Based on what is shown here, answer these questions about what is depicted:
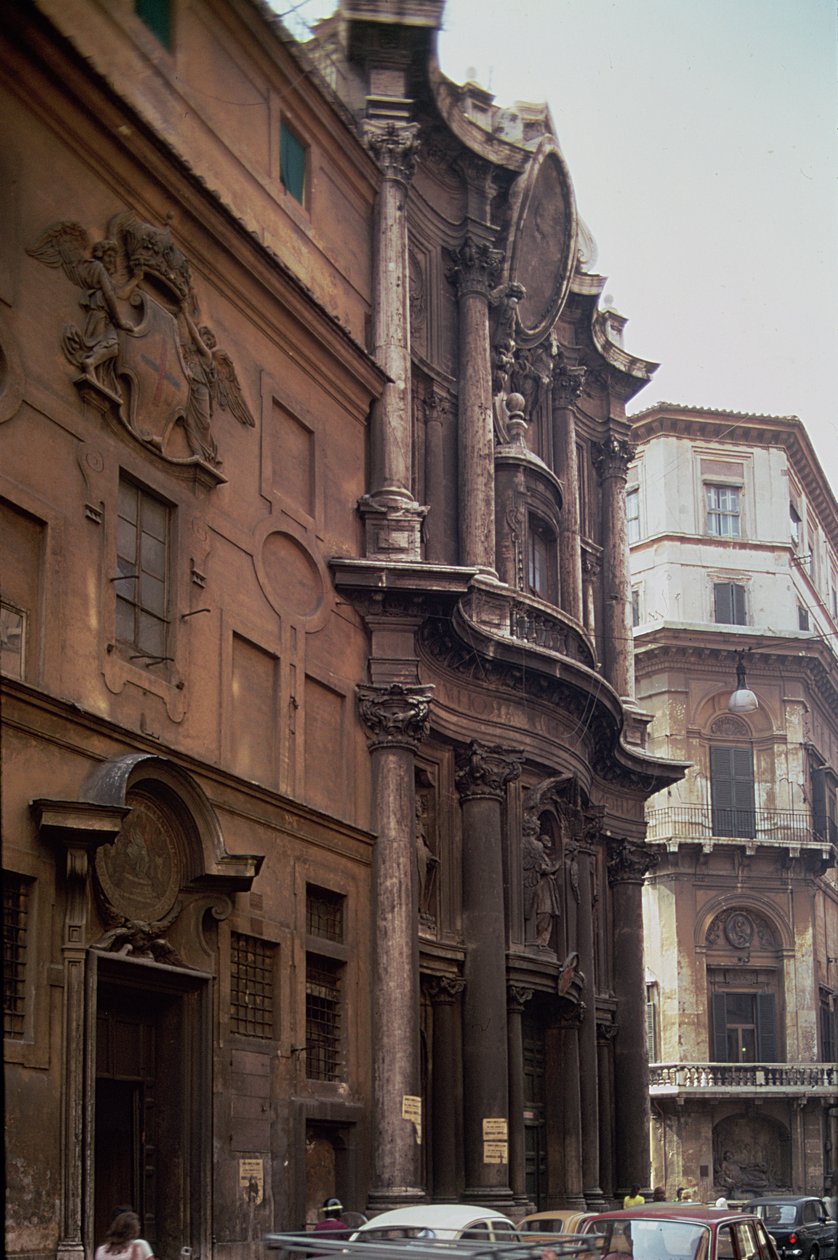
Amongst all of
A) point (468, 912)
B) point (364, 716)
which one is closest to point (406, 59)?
point (364, 716)

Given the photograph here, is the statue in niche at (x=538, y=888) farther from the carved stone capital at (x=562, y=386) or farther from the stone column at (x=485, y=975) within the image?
the carved stone capital at (x=562, y=386)

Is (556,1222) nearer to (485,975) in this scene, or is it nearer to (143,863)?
(485,975)

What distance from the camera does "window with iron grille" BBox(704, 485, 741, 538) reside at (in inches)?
2131

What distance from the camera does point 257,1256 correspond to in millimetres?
18938

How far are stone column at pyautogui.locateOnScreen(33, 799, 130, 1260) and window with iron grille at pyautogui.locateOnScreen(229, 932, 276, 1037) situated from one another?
3.20 meters

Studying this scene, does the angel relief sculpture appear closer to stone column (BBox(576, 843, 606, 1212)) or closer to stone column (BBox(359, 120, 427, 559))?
stone column (BBox(359, 120, 427, 559))

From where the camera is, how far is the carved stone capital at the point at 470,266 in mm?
28797

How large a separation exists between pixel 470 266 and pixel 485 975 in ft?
37.2

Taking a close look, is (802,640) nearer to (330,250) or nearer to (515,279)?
(515,279)

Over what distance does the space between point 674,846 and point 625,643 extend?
48.5 feet

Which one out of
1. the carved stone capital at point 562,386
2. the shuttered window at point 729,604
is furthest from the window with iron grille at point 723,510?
the carved stone capital at point 562,386

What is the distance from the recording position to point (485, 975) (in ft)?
82.7

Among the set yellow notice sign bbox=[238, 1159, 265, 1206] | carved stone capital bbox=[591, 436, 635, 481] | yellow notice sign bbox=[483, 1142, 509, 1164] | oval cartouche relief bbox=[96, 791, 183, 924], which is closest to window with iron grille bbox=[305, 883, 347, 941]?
yellow notice sign bbox=[238, 1159, 265, 1206]

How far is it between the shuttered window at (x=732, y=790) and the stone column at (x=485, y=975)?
24.6m
